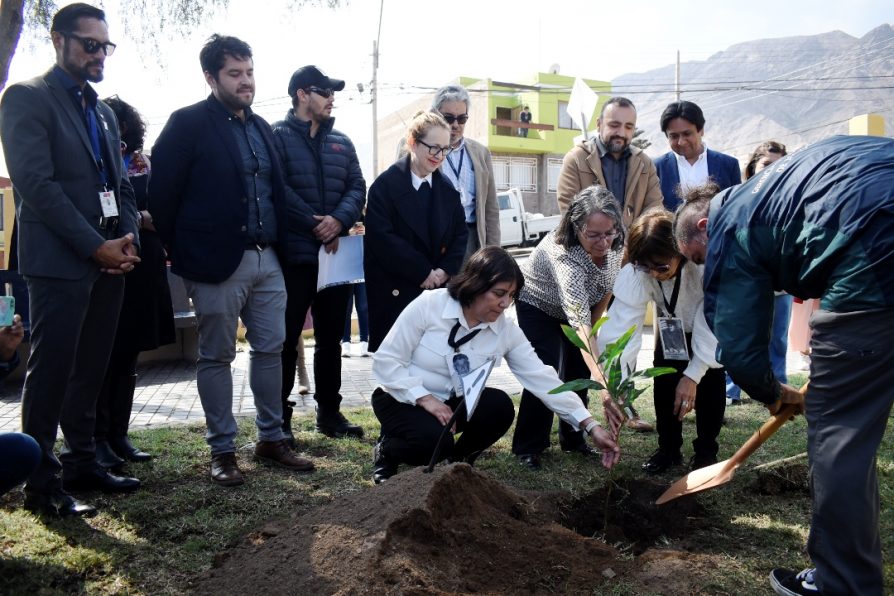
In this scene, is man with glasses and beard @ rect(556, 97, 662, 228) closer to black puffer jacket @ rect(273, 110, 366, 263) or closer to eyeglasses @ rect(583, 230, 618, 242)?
eyeglasses @ rect(583, 230, 618, 242)

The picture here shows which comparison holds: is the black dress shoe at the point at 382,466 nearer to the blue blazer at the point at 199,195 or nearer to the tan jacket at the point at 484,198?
the blue blazer at the point at 199,195

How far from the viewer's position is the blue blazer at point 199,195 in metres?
3.70

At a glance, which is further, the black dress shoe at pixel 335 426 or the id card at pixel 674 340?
the black dress shoe at pixel 335 426

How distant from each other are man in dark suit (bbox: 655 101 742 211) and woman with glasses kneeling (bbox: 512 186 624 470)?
125 centimetres

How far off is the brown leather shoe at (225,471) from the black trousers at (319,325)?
791 mm

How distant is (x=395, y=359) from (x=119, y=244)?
4.53ft

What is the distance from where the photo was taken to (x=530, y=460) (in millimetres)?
4145

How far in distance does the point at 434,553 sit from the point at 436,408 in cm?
105

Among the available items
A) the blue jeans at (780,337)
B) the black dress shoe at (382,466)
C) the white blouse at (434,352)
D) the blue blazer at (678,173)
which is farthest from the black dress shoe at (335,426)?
the blue jeans at (780,337)

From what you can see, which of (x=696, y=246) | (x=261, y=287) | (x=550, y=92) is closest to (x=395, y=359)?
(x=261, y=287)

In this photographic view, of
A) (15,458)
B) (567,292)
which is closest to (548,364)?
(567,292)

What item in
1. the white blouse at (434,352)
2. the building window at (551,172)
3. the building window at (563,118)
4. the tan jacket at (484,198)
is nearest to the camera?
the white blouse at (434,352)

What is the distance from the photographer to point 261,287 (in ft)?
13.0

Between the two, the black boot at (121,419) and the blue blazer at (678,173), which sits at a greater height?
the blue blazer at (678,173)
